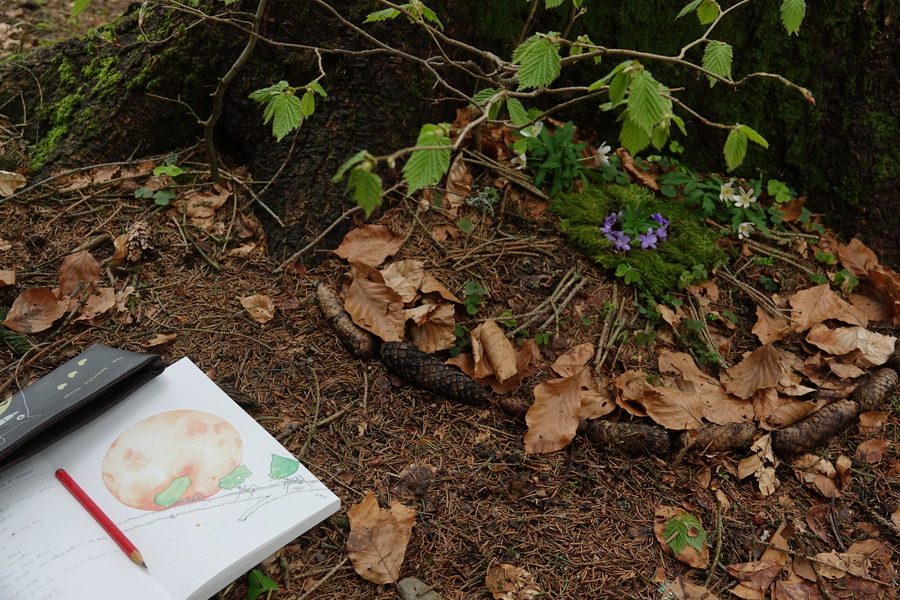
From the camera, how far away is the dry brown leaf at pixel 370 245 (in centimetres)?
245

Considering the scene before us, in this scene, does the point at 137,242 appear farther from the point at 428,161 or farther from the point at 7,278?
the point at 428,161


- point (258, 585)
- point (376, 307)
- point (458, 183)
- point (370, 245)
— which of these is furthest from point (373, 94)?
point (258, 585)

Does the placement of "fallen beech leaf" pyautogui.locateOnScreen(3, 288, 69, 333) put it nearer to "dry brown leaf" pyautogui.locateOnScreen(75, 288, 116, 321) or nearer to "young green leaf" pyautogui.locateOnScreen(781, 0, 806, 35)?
"dry brown leaf" pyautogui.locateOnScreen(75, 288, 116, 321)

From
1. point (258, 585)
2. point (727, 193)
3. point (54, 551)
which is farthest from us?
point (727, 193)

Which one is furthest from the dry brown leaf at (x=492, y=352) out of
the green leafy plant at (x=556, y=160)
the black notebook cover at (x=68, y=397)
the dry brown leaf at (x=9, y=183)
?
the dry brown leaf at (x=9, y=183)

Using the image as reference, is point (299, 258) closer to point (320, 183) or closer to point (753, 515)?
point (320, 183)

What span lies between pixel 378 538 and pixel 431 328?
2.62ft

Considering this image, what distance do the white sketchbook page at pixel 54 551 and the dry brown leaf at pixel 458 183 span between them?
1795 mm

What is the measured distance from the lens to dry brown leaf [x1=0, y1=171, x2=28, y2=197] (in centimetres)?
254

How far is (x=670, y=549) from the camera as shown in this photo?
1.88 meters

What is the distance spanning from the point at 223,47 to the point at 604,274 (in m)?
1.94

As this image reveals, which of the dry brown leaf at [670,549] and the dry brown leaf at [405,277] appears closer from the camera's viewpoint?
the dry brown leaf at [670,549]

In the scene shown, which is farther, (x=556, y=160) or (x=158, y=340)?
(x=556, y=160)

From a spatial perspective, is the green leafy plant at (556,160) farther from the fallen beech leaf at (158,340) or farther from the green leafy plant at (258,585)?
the green leafy plant at (258,585)
